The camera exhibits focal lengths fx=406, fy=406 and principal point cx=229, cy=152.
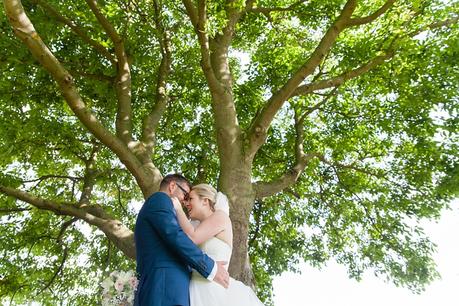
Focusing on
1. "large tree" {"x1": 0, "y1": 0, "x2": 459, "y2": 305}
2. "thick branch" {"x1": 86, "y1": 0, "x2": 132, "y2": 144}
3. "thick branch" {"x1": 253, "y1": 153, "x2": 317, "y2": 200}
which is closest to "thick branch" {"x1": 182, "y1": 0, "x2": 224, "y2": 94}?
"large tree" {"x1": 0, "y1": 0, "x2": 459, "y2": 305}

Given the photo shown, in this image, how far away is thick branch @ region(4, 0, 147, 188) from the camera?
185 inches

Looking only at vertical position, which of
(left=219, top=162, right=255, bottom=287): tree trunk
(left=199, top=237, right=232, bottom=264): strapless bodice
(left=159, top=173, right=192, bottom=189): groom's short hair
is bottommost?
(left=199, top=237, right=232, bottom=264): strapless bodice

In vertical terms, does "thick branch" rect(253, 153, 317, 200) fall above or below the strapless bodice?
above

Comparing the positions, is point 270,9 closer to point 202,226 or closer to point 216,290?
point 202,226

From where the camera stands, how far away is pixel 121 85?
25.7 ft

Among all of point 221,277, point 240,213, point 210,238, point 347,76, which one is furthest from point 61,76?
point 347,76

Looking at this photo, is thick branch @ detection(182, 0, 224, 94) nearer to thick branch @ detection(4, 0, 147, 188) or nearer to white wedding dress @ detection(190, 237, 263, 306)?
thick branch @ detection(4, 0, 147, 188)

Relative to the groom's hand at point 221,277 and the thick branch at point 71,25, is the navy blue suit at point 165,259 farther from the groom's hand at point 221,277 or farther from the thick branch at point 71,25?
the thick branch at point 71,25

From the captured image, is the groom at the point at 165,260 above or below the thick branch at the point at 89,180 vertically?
below

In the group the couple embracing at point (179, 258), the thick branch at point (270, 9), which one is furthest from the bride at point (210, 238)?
the thick branch at point (270, 9)

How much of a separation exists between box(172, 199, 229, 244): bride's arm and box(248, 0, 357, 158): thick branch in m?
3.59

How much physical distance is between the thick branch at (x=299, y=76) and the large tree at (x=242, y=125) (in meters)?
0.03

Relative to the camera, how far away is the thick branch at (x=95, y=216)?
6.68m

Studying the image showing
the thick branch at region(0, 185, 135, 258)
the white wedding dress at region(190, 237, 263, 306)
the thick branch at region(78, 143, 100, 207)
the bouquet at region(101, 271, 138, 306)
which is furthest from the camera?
the thick branch at region(78, 143, 100, 207)
